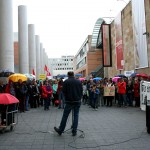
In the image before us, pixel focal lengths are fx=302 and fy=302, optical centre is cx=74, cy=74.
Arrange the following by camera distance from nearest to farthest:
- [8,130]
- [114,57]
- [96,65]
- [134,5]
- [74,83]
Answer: [74,83]
[8,130]
[134,5]
[114,57]
[96,65]

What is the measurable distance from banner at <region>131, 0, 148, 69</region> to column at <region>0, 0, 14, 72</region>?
1188cm

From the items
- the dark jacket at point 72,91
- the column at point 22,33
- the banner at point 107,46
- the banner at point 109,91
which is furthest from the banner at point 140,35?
the dark jacket at point 72,91

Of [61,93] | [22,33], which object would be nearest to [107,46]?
[22,33]

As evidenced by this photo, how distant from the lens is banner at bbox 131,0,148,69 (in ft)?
90.6

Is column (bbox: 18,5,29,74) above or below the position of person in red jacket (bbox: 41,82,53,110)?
above

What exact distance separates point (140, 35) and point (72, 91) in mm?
21298

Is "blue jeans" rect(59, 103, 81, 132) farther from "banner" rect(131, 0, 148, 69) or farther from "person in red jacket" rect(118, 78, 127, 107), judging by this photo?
"banner" rect(131, 0, 148, 69)

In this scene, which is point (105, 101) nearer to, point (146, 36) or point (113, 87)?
point (113, 87)

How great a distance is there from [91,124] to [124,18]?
2796cm

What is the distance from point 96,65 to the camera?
73.8 m

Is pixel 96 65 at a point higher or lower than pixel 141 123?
higher

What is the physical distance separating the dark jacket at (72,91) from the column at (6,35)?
57.7 feet

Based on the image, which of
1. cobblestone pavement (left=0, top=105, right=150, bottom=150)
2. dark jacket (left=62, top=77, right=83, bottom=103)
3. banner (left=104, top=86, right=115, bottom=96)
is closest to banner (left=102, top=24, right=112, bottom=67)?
banner (left=104, top=86, right=115, bottom=96)

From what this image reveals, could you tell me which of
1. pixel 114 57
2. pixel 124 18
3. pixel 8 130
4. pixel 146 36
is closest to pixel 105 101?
pixel 146 36
